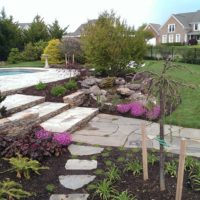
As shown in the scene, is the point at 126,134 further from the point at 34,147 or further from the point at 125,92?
the point at 125,92

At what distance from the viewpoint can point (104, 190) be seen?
3.47m

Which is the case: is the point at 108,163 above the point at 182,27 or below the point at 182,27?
below

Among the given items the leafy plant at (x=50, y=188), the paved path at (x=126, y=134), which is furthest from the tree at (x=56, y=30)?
the leafy plant at (x=50, y=188)

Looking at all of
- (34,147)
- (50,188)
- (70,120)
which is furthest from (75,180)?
(70,120)

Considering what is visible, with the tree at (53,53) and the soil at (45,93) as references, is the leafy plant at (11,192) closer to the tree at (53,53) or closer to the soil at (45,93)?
the soil at (45,93)

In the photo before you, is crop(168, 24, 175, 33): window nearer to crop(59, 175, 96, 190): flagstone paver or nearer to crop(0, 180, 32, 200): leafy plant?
crop(59, 175, 96, 190): flagstone paver

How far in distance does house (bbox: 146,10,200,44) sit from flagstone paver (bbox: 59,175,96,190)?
152 ft

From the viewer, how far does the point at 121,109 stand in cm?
722

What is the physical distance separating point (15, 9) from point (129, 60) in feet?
68.7

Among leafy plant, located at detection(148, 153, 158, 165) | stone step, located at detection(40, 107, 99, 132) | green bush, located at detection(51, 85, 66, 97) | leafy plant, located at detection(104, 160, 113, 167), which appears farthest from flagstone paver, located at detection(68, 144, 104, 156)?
green bush, located at detection(51, 85, 66, 97)

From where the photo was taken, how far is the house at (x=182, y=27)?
47484mm

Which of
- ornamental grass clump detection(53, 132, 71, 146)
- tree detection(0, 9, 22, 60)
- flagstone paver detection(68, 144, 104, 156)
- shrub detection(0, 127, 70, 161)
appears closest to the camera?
shrub detection(0, 127, 70, 161)

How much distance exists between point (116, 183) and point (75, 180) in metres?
0.52

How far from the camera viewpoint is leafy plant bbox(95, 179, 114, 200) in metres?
3.42
